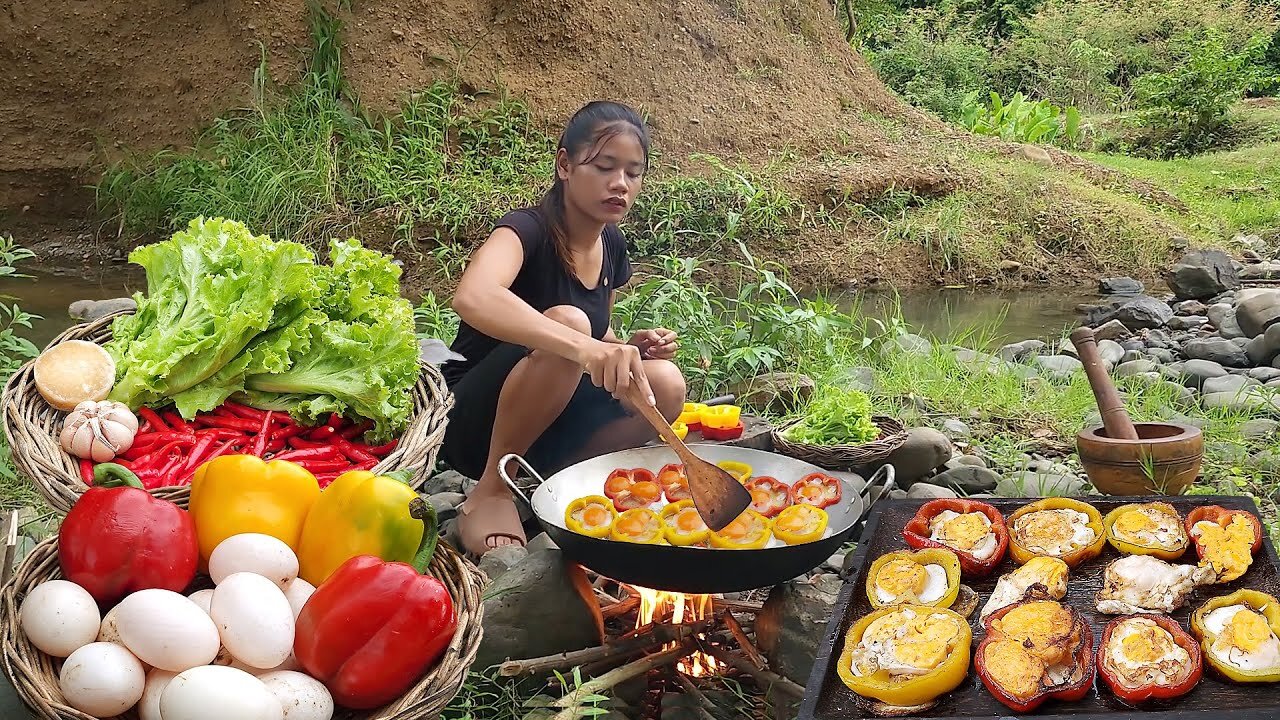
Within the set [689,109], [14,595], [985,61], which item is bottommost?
[985,61]

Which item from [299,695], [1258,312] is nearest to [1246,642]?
[299,695]

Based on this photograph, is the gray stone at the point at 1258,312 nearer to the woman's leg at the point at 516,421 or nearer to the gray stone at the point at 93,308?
the woman's leg at the point at 516,421

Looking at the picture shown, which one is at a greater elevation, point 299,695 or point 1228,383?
point 299,695

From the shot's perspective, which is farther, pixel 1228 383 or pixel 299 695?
pixel 1228 383

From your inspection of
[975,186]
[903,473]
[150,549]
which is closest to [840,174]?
[975,186]

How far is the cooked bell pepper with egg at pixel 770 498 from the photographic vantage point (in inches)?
118

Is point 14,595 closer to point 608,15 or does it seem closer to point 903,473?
point 903,473

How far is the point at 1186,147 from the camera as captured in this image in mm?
16391

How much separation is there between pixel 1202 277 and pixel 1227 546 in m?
6.62

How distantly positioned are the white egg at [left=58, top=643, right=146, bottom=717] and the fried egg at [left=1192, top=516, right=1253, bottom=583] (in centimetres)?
223

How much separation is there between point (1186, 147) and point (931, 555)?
16.1 meters

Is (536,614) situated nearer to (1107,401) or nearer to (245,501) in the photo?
(245,501)

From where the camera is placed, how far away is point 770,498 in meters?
3.02

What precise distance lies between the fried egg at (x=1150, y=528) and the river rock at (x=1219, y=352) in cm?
370
